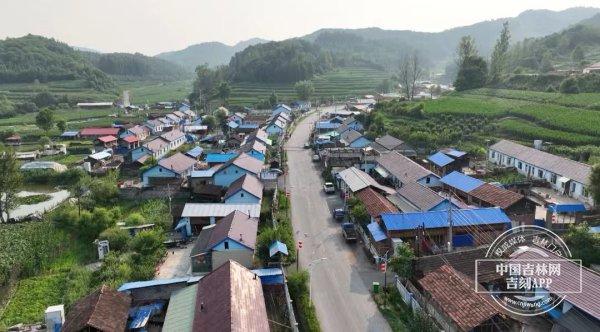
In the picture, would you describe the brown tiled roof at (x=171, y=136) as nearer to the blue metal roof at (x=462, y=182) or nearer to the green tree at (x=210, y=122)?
the green tree at (x=210, y=122)

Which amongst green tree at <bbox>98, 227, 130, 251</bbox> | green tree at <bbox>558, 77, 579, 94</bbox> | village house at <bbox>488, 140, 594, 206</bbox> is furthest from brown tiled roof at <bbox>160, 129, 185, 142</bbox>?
green tree at <bbox>558, 77, 579, 94</bbox>

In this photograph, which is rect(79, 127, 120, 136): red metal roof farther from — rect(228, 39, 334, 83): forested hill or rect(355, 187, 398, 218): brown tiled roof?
rect(228, 39, 334, 83): forested hill

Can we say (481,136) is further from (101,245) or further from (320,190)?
(101,245)

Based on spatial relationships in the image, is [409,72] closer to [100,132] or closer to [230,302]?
[100,132]

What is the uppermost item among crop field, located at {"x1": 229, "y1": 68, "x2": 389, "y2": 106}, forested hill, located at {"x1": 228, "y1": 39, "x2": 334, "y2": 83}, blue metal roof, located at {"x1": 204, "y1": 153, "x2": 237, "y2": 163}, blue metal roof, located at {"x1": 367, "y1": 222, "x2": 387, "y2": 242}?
forested hill, located at {"x1": 228, "y1": 39, "x2": 334, "y2": 83}

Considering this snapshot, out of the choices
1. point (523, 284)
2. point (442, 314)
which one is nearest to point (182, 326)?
point (442, 314)

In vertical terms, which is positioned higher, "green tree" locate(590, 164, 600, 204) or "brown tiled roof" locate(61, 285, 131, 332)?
"green tree" locate(590, 164, 600, 204)

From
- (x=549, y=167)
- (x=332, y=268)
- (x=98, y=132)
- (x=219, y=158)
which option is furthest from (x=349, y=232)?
(x=98, y=132)
